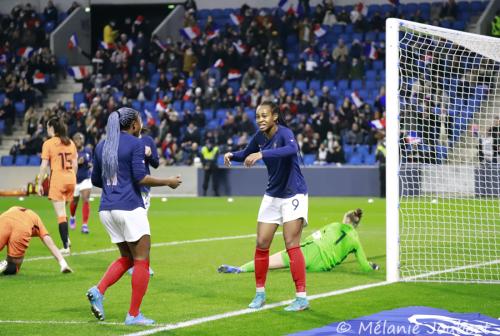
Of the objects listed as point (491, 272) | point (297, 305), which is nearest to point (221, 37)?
point (491, 272)

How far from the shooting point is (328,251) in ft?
43.9

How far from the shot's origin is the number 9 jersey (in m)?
15.9

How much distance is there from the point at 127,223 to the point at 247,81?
28.8 metres

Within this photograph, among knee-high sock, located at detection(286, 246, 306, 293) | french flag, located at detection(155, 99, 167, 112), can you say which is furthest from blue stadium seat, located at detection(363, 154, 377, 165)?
knee-high sock, located at detection(286, 246, 306, 293)

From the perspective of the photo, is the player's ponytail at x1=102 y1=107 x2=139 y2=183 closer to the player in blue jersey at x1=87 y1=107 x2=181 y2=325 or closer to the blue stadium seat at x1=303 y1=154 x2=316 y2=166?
the player in blue jersey at x1=87 y1=107 x2=181 y2=325

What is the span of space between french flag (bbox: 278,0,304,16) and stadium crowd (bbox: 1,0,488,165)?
0.40 ft

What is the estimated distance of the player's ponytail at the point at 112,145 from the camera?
30.2 ft

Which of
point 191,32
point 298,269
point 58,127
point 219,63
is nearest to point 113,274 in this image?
point 298,269

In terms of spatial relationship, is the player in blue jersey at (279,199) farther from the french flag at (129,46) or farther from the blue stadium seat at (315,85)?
the french flag at (129,46)

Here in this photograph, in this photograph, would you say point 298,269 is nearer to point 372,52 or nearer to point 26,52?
point 372,52

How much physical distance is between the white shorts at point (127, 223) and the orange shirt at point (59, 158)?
683cm

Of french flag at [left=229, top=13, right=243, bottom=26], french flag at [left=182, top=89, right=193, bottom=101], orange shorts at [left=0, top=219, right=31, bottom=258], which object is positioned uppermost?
french flag at [left=229, top=13, right=243, bottom=26]

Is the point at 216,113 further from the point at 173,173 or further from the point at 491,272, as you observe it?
the point at 491,272

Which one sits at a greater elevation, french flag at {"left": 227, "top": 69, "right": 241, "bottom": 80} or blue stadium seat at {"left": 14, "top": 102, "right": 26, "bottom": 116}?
french flag at {"left": 227, "top": 69, "right": 241, "bottom": 80}
